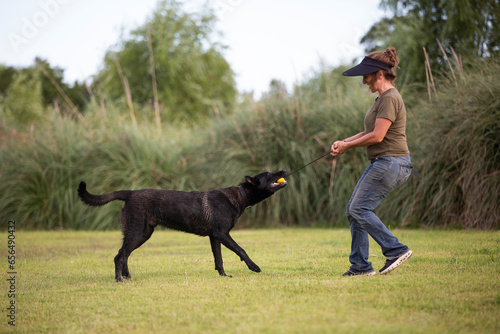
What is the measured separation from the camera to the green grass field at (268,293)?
313cm

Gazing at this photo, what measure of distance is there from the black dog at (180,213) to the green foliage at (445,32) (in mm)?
6582

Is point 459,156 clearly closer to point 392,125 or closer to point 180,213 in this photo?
point 392,125

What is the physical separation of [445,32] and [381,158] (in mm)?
7571

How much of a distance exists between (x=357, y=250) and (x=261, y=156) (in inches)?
218

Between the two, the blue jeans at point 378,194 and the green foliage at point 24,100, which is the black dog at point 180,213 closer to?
the blue jeans at point 378,194

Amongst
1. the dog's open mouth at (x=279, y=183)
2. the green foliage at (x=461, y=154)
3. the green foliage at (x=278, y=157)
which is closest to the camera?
the dog's open mouth at (x=279, y=183)

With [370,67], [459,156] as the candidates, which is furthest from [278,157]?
[370,67]

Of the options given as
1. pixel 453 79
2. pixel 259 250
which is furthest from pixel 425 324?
pixel 453 79

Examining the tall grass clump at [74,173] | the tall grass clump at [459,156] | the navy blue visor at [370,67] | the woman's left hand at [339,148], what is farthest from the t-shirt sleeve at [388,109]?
the tall grass clump at [74,173]

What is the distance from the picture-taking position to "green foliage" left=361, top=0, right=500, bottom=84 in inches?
428

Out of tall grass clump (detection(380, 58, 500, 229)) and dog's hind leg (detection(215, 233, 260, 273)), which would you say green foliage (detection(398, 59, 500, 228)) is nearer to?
tall grass clump (detection(380, 58, 500, 229))

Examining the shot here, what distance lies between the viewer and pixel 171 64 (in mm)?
26250

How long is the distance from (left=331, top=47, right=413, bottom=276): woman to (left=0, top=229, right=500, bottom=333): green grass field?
245 millimetres

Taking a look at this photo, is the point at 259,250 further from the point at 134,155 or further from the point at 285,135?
the point at 134,155
